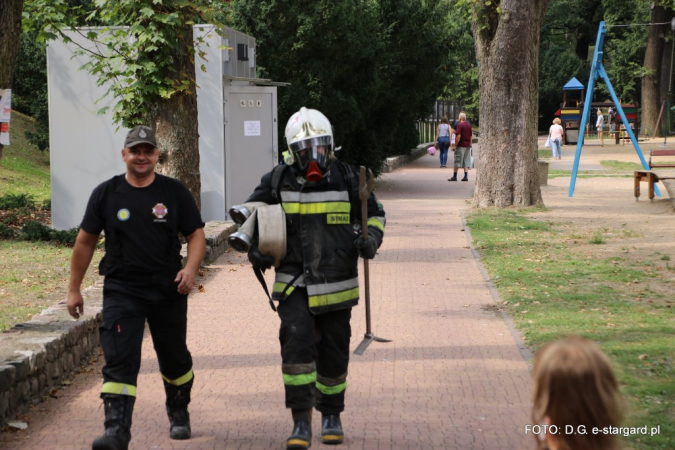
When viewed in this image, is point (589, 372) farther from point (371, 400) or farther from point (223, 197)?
point (223, 197)

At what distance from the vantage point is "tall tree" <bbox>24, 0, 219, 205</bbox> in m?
11.9

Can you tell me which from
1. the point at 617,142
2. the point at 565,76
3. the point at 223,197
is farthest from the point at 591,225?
the point at 565,76

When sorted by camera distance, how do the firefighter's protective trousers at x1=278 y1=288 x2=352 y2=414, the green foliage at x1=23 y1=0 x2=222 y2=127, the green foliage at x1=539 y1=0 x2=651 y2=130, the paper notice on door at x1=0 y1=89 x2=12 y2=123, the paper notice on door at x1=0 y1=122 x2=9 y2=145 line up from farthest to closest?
the green foliage at x1=539 y1=0 x2=651 y2=130 → the green foliage at x1=23 y1=0 x2=222 y2=127 → the paper notice on door at x1=0 y1=122 x2=9 y2=145 → the paper notice on door at x1=0 y1=89 x2=12 y2=123 → the firefighter's protective trousers at x1=278 y1=288 x2=352 y2=414

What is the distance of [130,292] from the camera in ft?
17.3

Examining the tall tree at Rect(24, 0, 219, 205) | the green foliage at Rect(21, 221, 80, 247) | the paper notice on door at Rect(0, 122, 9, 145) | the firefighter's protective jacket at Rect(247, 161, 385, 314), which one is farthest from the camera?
the green foliage at Rect(21, 221, 80, 247)

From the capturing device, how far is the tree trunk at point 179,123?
1244cm

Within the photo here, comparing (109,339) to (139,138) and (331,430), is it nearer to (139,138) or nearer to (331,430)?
(139,138)

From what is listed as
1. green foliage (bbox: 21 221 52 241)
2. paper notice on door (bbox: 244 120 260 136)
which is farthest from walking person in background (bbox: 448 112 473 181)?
green foliage (bbox: 21 221 52 241)

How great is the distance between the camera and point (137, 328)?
525 centimetres

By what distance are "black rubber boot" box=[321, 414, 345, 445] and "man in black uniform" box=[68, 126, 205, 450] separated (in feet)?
2.96

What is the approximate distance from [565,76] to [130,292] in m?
56.7

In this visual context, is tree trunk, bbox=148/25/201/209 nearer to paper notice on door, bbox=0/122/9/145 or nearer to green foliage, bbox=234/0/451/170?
paper notice on door, bbox=0/122/9/145

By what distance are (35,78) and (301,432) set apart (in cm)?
2061

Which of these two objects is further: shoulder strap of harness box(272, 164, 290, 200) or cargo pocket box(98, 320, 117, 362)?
shoulder strap of harness box(272, 164, 290, 200)
